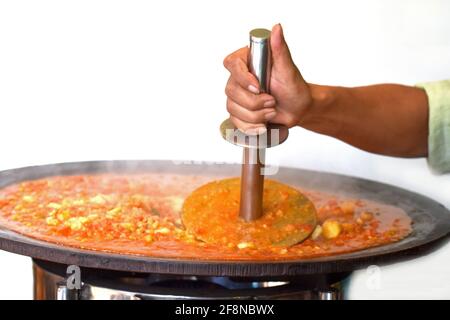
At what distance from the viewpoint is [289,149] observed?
2924mm

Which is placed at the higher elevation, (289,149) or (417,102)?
(417,102)

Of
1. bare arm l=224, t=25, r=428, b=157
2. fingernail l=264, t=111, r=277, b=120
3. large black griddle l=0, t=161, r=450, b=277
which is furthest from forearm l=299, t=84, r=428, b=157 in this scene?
fingernail l=264, t=111, r=277, b=120

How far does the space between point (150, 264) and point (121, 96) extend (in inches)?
67.1

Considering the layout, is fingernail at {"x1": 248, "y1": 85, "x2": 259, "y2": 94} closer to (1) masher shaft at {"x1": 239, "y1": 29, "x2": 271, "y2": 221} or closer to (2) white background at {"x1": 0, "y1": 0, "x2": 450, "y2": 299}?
(1) masher shaft at {"x1": 239, "y1": 29, "x2": 271, "y2": 221}

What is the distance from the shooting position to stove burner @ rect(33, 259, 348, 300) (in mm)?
1526

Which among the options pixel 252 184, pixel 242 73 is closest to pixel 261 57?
pixel 242 73

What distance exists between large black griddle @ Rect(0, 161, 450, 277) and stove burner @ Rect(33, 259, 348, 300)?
128 mm

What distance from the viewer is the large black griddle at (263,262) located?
1.36 metres

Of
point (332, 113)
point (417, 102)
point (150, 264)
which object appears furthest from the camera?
point (417, 102)

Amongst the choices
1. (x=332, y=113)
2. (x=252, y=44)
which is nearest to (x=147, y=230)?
(x=252, y=44)

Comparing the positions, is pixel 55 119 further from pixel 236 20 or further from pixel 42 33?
pixel 236 20

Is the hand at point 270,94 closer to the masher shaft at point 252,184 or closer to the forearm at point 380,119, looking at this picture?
the masher shaft at point 252,184
